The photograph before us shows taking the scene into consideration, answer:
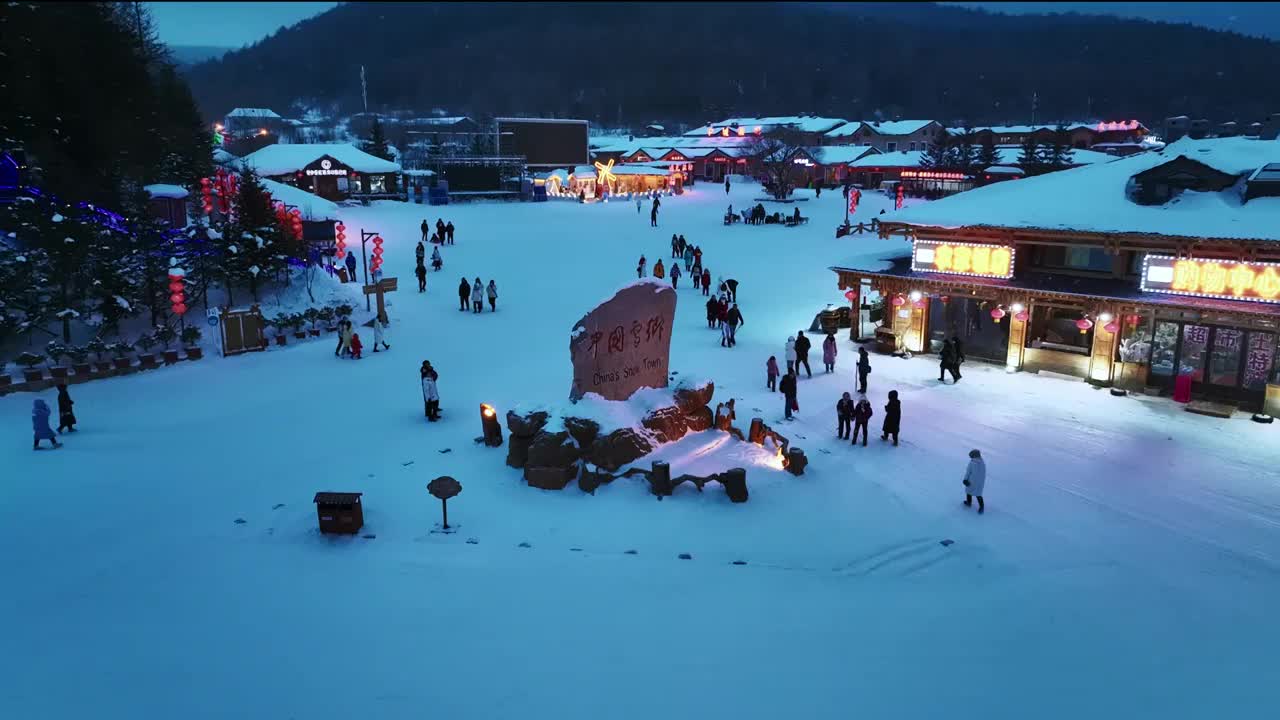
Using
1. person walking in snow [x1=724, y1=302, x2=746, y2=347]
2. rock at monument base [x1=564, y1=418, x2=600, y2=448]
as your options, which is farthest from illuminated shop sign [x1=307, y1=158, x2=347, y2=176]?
rock at monument base [x1=564, y1=418, x2=600, y2=448]

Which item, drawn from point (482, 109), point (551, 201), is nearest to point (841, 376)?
point (551, 201)

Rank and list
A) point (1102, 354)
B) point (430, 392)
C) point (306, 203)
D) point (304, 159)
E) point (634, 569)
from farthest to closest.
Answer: point (304, 159) → point (306, 203) → point (1102, 354) → point (430, 392) → point (634, 569)

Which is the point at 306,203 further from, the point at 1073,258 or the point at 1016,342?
the point at 1073,258

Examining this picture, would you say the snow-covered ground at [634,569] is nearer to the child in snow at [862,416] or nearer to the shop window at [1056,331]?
the child in snow at [862,416]

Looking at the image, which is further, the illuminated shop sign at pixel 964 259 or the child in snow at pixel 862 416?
the illuminated shop sign at pixel 964 259

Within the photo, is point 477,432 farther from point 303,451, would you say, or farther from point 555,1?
point 555,1

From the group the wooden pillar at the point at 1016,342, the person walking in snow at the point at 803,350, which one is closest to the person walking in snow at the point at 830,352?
the person walking in snow at the point at 803,350

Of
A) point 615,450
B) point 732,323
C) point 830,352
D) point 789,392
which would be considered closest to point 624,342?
Result: point 615,450
